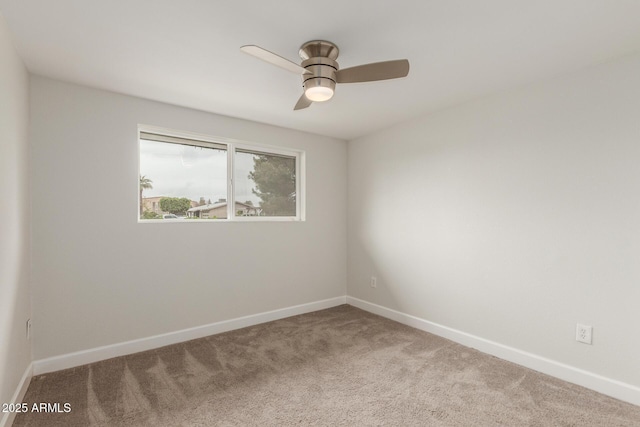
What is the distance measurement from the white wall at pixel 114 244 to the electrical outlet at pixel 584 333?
106 inches

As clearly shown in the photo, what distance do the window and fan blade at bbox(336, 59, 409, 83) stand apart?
181 cm

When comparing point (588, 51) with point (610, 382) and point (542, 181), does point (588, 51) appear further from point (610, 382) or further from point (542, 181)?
point (610, 382)

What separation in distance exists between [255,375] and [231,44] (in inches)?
89.0

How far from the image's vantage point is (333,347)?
9.30 ft

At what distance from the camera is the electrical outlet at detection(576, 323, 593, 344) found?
2168mm

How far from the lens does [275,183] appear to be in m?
3.73

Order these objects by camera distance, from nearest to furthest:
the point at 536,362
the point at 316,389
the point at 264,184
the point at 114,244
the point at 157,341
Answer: the point at 316,389 < the point at 536,362 < the point at 114,244 < the point at 157,341 < the point at 264,184

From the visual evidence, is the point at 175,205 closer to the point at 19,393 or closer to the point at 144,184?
the point at 144,184

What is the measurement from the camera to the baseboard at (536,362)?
2033 mm

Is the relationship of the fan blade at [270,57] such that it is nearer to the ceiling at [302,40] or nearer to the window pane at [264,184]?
the ceiling at [302,40]

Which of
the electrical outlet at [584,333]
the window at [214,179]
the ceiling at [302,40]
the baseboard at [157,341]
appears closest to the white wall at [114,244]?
the baseboard at [157,341]

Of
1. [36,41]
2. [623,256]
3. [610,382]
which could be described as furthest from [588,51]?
[36,41]

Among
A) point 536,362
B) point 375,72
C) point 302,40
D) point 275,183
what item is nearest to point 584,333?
point 536,362

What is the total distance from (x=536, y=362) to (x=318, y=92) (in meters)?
2.54
